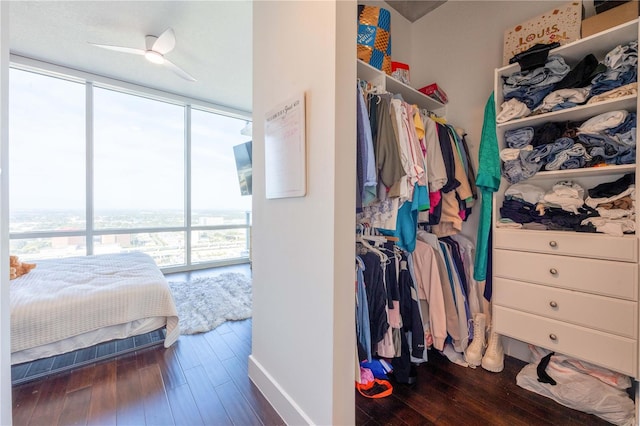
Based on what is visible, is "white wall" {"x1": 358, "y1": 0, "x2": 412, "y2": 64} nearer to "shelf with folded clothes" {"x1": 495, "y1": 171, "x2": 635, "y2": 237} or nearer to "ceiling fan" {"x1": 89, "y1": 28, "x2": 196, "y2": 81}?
"shelf with folded clothes" {"x1": 495, "y1": 171, "x2": 635, "y2": 237}

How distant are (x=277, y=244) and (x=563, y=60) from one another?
199 centimetres

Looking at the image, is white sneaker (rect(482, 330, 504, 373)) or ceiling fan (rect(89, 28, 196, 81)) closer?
white sneaker (rect(482, 330, 504, 373))

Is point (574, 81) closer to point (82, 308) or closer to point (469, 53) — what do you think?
point (469, 53)

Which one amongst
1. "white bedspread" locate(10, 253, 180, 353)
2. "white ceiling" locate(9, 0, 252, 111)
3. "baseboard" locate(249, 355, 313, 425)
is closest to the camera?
"baseboard" locate(249, 355, 313, 425)

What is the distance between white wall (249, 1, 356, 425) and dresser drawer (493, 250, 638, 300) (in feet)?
3.95

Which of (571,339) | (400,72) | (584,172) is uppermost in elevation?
(400,72)

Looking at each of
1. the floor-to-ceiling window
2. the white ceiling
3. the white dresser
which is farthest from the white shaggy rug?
the white ceiling

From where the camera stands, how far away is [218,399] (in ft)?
4.79

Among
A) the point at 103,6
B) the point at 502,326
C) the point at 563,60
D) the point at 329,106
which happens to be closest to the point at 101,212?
the point at 103,6

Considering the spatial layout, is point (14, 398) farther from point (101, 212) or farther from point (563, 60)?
point (563, 60)

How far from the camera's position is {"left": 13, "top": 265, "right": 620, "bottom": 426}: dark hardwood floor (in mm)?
1329

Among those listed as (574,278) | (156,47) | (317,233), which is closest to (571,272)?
(574,278)

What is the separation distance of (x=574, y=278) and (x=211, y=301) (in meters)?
3.02

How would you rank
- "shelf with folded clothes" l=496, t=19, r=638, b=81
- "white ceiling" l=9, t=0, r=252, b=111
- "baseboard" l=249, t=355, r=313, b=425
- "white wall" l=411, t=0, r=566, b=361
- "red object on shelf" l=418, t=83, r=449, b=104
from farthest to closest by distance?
1. "white ceiling" l=9, t=0, r=252, b=111
2. "red object on shelf" l=418, t=83, r=449, b=104
3. "white wall" l=411, t=0, r=566, b=361
4. "shelf with folded clothes" l=496, t=19, r=638, b=81
5. "baseboard" l=249, t=355, r=313, b=425
